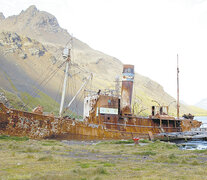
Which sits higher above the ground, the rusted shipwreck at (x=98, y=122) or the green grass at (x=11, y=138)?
the rusted shipwreck at (x=98, y=122)

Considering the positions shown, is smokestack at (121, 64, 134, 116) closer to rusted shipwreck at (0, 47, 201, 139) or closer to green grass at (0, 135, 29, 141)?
rusted shipwreck at (0, 47, 201, 139)

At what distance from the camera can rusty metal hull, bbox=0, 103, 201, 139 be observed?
88.2ft

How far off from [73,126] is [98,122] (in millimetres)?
4363

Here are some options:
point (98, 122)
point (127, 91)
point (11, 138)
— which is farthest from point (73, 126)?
point (127, 91)

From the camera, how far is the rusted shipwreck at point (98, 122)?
2736 centimetres

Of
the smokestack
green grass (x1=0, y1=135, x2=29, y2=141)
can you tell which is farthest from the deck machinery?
green grass (x1=0, y1=135, x2=29, y2=141)

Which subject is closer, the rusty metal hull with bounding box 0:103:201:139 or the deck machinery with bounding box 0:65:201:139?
the rusty metal hull with bounding box 0:103:201:139

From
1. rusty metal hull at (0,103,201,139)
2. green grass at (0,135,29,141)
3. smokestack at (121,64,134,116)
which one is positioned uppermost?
smokestack at (121,64,134,116)

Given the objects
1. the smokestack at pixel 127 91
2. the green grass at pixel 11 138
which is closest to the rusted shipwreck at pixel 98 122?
the smokestack at pixel 127 91

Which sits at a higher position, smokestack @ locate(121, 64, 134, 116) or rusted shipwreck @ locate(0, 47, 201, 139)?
smokestack @ locate(121, 64, 134, 116)

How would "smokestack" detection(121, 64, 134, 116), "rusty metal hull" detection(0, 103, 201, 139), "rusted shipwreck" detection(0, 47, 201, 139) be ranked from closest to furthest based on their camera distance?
"rusty metal hull" detection(0, 103, 201, 139)
"rusted shipwreck" detection(0, 47, 201, 139)
"smokestack" detection(121, 64, 134, 116)

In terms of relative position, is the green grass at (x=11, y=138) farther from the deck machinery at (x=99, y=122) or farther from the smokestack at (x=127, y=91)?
the smokestack at (x=127, y=91)

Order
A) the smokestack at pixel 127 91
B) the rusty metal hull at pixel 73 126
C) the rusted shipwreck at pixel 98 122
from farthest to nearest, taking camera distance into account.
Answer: the smokestack at pixel 127 91
the rusted shipwreck at pixel 98 122
the rusty metal hull at pixel 73 126

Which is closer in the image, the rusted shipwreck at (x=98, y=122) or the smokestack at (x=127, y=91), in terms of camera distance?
the rusted shipwreck at (x=98, y=122)
